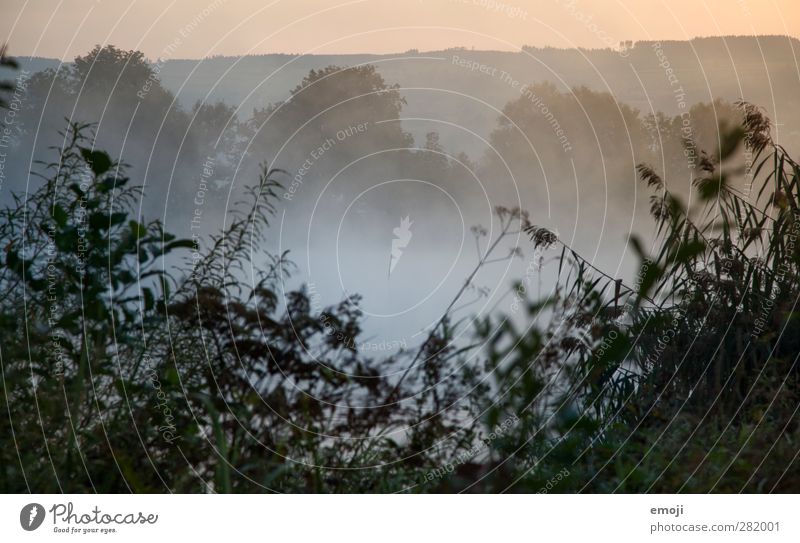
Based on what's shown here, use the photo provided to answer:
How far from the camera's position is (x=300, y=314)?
12.1 feet

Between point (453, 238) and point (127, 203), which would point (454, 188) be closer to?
point (453, 238)

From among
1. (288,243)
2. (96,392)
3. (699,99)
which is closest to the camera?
(96,392)

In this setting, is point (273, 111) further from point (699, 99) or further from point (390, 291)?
point (699, 99)

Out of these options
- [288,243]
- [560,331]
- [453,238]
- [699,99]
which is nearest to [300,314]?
[288,243]

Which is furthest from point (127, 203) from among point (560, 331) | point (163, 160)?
point (560, 331)

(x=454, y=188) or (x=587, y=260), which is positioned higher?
(x=454, y=188)

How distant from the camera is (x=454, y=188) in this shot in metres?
3.93

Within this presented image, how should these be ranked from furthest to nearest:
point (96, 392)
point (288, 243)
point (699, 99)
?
point (699, 99)
point (288, 243)
point (96, 392)

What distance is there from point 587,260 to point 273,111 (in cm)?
159

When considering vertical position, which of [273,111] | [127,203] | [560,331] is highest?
[273,111]
